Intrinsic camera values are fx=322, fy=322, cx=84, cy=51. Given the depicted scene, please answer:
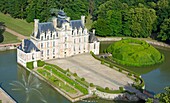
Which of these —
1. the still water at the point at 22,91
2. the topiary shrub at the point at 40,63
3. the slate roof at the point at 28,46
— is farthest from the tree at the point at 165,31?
the still water at the point at 22,91

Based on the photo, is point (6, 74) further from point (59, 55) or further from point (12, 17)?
point (12, 17)

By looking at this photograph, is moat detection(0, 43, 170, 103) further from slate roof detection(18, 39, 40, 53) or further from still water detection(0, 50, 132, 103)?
slate roof detection(18, 39, 40, 53)

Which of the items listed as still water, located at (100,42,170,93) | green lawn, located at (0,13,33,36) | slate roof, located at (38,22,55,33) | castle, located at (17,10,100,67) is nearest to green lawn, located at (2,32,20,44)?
green lawn, located at (0,13,33,36)

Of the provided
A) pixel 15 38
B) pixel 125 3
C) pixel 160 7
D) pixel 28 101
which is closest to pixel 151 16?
pixel 160 7

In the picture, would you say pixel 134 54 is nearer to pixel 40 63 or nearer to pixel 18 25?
pixel 40 63

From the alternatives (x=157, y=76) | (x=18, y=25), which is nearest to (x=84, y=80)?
(x=157, y=76)

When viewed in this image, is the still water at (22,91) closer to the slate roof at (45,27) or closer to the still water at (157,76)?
the slate roof at (45,27)

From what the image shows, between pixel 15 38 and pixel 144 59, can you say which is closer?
pixel 144 59
